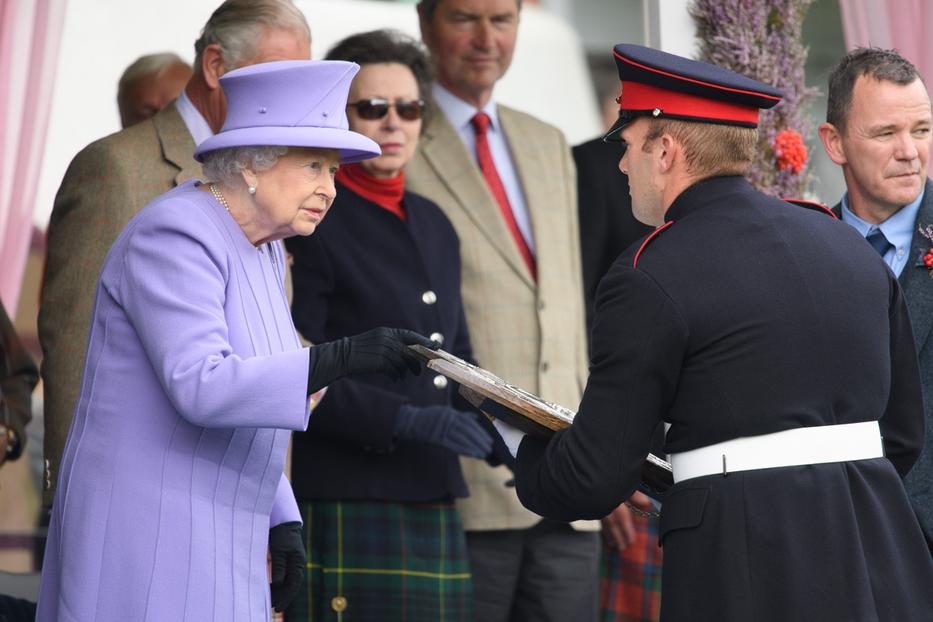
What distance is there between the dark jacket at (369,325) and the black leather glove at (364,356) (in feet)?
3.60

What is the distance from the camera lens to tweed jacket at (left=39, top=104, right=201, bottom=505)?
3.59m

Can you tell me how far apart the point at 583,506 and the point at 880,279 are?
0.73m

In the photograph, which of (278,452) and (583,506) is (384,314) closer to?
(278,452)

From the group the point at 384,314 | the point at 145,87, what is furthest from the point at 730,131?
the point at 145,87

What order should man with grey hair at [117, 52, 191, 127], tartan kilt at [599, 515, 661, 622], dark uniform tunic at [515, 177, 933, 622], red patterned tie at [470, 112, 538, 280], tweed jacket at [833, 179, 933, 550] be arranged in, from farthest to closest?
man with grey hair at [117, 52, 191, 127]
tartan kilt at [599, 515, 661, 622]
red patterned tie at [470, 112, 538, 280]
tweed jacket at [833, 179, 933, 550]
dark uniform tunic at [515, 177, 933, 622]

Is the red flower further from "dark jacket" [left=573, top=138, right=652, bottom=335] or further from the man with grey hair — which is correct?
the man with grey hair

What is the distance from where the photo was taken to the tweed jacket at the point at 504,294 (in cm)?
443

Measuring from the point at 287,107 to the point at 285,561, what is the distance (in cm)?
100

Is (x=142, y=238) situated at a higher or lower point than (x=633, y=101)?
lower

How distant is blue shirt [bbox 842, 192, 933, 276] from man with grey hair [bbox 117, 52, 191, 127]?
280 cm

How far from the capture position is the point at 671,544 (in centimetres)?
272

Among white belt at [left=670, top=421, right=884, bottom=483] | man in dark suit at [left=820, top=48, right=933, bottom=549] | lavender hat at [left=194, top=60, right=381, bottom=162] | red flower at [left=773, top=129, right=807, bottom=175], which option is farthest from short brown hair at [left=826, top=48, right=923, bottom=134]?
lavender hat at [left=194, top=60, right=381, bottom=162]

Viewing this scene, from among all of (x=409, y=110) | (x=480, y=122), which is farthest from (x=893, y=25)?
(x=409, y=110)

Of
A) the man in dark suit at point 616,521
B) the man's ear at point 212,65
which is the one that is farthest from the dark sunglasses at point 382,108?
the man in dark suit at point 616,521
